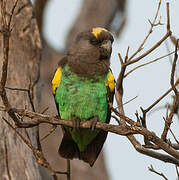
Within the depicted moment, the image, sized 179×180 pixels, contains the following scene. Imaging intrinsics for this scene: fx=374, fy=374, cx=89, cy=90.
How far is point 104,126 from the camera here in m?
3.47

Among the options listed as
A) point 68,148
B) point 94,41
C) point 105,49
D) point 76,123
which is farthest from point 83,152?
point 94,41

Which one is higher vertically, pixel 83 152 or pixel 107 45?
pixel 107 45

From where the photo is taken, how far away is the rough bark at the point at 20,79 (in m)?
4.04

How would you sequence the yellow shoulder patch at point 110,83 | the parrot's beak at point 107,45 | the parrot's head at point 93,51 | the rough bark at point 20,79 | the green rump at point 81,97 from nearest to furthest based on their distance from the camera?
1. the rough bark at point 20,79
2. the green rump at point 81,97
3. the yellow shoulder patch at point 110,83
4. the parrot's head at point 93,51
5. the parrot's beak at point 107,45

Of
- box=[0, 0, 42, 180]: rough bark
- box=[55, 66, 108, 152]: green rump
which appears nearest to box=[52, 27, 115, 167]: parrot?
box=[55, 66, 108, 152]: green rump

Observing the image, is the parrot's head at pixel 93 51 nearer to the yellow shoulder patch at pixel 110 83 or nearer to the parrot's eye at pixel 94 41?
the parrot's eye at pixel 94 41

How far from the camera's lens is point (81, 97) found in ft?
14.1

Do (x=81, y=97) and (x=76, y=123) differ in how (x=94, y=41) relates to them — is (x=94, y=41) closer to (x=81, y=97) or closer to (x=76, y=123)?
(x=81, y=97)

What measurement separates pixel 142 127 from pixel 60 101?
1.48 meters

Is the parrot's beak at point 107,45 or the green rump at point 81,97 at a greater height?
the parrot's beak at point 107,45

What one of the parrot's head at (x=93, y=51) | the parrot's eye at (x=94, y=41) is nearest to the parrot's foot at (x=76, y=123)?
the parrot's head at (x=93, y=51)

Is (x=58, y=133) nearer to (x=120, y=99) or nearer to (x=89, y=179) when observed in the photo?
(x=89, y=179)

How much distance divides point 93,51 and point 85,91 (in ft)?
2.51

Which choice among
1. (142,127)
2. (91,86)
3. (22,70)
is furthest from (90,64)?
(142,127)
